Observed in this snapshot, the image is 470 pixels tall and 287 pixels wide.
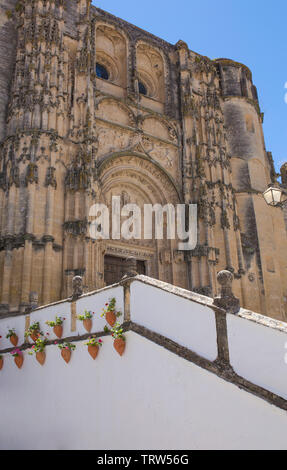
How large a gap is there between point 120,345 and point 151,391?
89 centimetres

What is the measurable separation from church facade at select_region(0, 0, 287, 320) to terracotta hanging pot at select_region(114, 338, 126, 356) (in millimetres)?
5267

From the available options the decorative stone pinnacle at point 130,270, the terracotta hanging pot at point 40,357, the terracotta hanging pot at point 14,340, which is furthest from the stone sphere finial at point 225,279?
the terracotta hanging pot at point 14,340

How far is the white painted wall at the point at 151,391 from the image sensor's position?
472cm

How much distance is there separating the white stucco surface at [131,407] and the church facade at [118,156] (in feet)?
11.5

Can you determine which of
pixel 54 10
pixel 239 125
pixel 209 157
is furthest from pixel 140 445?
pixel 239 125

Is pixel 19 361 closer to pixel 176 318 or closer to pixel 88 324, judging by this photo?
pixel 88 324

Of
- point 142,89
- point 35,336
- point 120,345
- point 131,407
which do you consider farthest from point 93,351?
point 142,89

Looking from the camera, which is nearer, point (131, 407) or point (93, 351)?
point (131, 407)

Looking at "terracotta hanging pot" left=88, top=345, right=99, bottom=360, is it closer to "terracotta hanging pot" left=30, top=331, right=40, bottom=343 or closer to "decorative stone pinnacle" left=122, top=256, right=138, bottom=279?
"decorative stone pinnacle" left=122, top=256, right=138, bottom=279

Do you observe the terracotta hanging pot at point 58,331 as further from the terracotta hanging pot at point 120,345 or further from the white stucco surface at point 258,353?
the white stucco surface at point 258,353

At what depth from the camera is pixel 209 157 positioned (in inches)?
682

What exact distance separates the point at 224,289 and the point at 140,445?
232cm

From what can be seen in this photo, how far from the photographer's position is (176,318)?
5938mm
